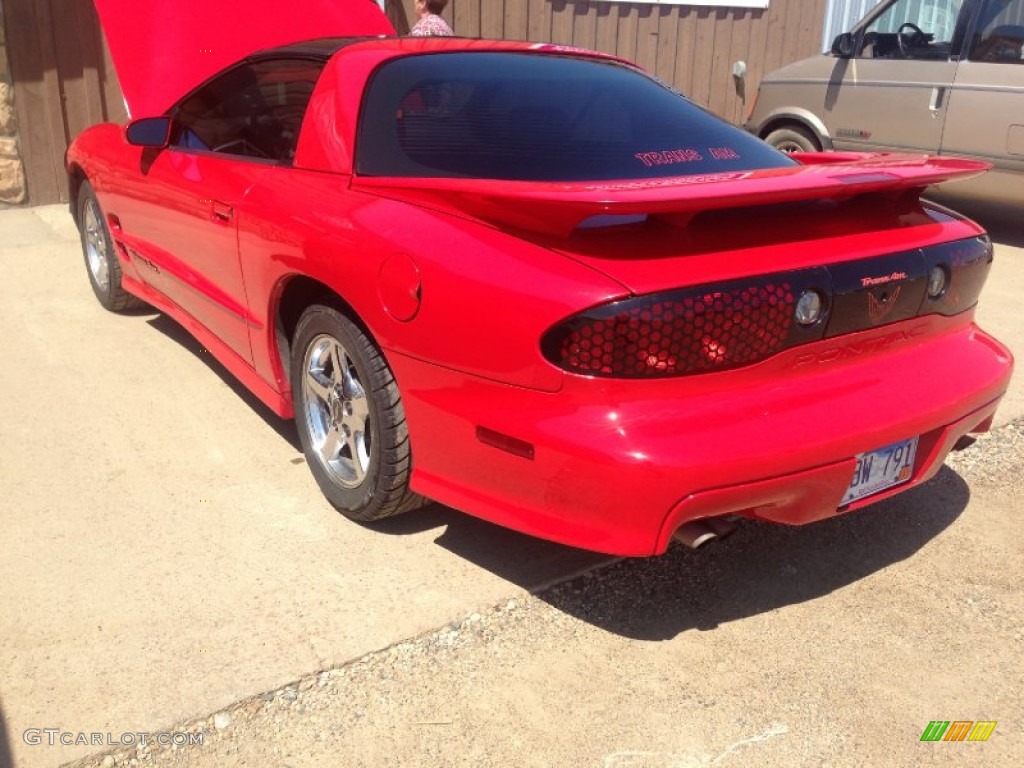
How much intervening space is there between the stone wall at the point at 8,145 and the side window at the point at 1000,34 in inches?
272

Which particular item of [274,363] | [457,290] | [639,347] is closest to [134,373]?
[274,363]

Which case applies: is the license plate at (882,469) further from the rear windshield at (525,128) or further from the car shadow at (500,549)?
the rear windshield at (525,128)

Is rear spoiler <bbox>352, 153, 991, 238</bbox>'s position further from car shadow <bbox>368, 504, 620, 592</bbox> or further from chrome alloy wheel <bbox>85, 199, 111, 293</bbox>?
chrome alloy wheel <bbox>85, 199, 111, 293</bbox>

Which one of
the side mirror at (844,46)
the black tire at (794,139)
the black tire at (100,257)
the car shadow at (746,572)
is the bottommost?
the car shadow at (746,572)

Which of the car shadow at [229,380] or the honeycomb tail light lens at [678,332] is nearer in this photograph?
the honeycomb tail light lens at [678,332]

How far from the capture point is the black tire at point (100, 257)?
5.13 metres

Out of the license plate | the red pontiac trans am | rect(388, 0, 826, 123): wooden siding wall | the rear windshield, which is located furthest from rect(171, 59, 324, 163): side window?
rect(388, 0, 826, 123): wooden siding wall

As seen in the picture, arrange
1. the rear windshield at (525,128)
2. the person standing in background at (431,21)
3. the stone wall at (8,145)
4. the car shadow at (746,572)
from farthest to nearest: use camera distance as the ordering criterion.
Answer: the stone wall at (8,145)
the person standing in background at (431,21)
the rear windshield at (525,128)
the car shadow at (746,572)

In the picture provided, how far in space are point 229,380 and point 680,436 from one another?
273 cm

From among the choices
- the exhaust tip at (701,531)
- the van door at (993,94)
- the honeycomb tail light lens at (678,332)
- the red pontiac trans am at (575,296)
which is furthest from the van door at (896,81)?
the exhaust tip at (701,531)

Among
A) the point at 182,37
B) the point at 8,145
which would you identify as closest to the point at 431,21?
the point at 182,37

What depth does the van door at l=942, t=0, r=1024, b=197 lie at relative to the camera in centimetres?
710

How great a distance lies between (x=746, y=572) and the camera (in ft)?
10.1

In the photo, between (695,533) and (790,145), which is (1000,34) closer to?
(790,145)
